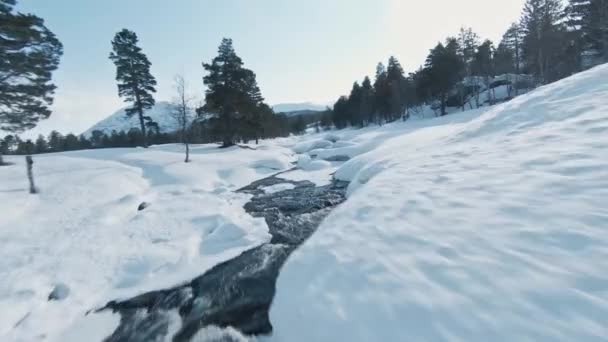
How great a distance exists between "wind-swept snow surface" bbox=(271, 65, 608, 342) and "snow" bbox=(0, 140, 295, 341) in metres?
3.62

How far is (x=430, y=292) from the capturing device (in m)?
3.21

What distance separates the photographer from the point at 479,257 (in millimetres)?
3416

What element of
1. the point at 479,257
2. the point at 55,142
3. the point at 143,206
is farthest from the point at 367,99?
the point at 55,142

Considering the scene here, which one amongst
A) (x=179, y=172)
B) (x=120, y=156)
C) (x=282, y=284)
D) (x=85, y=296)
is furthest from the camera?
(x=120, y=156)

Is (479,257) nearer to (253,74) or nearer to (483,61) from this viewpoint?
(253,74)

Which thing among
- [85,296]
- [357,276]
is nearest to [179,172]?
[85,296]

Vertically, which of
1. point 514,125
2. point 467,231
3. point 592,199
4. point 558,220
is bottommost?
point 467,231

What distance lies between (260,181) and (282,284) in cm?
1381

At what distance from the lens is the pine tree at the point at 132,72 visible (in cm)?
2891

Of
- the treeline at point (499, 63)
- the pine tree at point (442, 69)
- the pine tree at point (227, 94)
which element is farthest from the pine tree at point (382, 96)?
the pine tree at point (227, 94)

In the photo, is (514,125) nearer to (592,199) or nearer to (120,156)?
(592,199)

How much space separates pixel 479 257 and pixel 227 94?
2974cm

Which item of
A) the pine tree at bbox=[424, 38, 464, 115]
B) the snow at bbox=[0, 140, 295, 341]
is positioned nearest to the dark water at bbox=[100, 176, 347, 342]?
the snow at bbox=[0, 140, 295, 341]

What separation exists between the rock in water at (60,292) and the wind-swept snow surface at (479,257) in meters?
4.88
